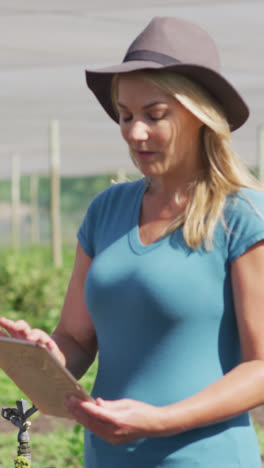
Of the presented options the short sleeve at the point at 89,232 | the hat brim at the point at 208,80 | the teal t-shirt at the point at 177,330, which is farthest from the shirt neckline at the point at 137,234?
the hat brim at the point at 208,80

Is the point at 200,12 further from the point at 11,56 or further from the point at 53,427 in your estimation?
the point at 53,427

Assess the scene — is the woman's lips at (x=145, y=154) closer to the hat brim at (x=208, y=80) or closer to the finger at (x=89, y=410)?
the hat brim at (x=208, y=80)

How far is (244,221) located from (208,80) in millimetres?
265

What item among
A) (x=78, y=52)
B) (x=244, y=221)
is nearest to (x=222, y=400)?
(x=244, y=221)

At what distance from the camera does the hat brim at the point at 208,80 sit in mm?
1547

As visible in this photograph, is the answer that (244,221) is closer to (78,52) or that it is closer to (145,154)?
(145,154)

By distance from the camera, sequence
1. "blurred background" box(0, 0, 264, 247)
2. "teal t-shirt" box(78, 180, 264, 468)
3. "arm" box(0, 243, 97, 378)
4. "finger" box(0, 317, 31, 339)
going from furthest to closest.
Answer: "blurred background" box(0, 0, 264, 247)
"arm" box(0, 243, 97, 378)
"finger" box(0, 317, 31, 339)
"teal t-shirt" box(78, 180, 264, 468)

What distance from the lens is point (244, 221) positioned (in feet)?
5.05

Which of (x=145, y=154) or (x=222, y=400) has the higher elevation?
(x=145, y=154)

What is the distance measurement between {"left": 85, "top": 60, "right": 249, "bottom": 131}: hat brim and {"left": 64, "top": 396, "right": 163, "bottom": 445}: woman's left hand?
0.58 meters

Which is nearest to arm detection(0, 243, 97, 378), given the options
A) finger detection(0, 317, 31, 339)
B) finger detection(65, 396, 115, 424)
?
finger detection(0, 317, 31, 339)

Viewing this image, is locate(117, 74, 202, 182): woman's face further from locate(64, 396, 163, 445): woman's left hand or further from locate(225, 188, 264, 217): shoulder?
locate(64, 396, 163, 445): woman's left hand

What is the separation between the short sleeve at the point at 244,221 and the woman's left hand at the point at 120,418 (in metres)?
0.31

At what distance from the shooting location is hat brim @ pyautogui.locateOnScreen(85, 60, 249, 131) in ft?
5.08
